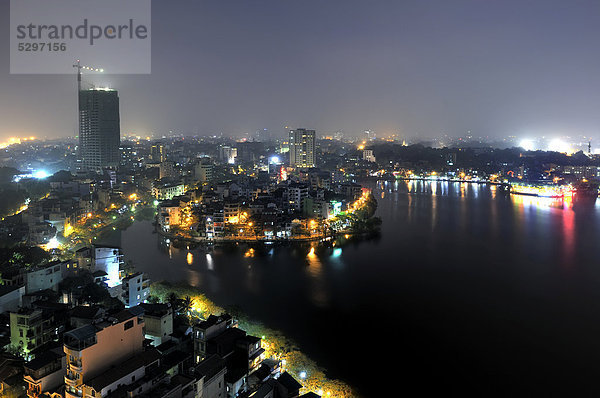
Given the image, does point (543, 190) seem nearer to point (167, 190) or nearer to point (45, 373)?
point (167, 190)

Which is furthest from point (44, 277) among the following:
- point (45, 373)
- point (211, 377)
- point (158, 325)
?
point (211, 377)

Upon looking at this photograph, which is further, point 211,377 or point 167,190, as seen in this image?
point 167,190

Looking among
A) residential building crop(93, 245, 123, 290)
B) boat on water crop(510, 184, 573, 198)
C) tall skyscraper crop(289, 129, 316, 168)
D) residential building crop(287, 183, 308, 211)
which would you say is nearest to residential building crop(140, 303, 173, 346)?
residential building crop(93, 245, 123, 290)

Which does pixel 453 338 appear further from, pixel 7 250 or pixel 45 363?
pixel 7 250

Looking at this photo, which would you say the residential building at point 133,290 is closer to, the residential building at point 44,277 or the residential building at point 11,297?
the residential building at point 44,277

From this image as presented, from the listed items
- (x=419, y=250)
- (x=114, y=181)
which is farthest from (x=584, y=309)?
(x=114, y=181)
